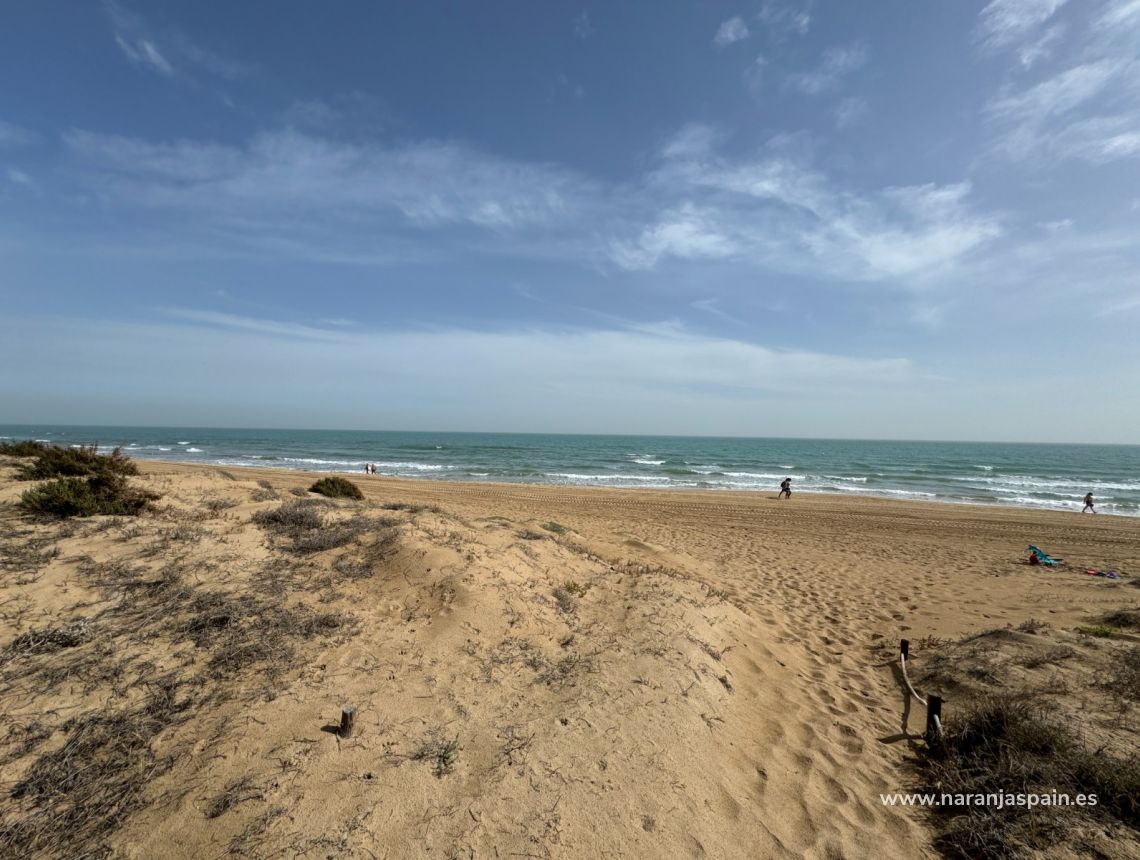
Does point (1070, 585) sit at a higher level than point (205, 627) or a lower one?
lower

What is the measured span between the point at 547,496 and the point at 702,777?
21.3 meters

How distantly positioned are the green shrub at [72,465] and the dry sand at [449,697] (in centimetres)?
64

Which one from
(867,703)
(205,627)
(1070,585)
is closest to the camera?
(205,627)

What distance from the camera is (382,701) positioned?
4.09 m

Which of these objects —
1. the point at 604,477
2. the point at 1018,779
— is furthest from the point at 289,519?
the point at 604,477

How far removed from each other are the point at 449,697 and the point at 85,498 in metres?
6.87

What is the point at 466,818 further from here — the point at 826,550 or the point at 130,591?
the point at 826,550

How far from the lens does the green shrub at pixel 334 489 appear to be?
513 inches

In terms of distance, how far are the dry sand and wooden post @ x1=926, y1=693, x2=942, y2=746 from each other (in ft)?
0.82

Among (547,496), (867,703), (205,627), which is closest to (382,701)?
(205,627)

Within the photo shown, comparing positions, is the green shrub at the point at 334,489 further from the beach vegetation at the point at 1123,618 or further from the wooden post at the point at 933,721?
the beach vegetation at the point at 1123,618

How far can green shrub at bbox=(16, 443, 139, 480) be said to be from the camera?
920cm

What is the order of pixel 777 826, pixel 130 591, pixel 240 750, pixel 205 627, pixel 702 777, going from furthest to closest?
pixel 130 591 → pixel 205 627 → pixel 702 777 → pixel 777 826 → pixel 240 750

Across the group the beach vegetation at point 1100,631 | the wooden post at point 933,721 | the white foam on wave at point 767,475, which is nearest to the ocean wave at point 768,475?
the white foam on wave at point 767,475
